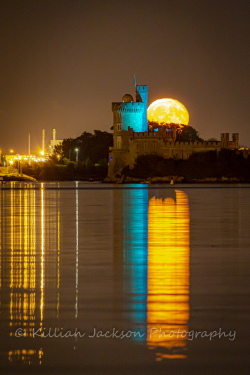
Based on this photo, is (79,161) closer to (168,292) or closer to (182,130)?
(182,130)

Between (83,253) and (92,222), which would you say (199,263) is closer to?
(83,253)

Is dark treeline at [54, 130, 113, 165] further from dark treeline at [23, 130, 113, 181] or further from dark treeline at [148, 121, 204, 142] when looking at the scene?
dark treeline at [148, 121, 204, 142]

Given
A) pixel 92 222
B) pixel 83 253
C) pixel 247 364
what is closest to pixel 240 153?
pixel 92 222

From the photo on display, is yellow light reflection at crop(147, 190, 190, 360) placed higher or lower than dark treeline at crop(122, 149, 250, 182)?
lower

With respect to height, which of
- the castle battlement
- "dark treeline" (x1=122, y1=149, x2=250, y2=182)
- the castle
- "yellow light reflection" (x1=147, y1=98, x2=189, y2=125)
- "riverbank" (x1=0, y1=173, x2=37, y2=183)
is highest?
the castle battlement

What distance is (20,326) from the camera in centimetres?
582

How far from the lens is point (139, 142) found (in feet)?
343

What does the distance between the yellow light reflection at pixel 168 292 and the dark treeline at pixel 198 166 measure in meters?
85.8

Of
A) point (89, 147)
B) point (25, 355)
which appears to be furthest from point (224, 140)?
point (25, 355)

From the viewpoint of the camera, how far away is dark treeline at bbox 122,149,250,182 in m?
101

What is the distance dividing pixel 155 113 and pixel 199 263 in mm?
112143

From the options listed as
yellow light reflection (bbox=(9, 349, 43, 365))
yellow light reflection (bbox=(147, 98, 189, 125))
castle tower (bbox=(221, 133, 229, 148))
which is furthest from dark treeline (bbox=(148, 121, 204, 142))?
yellow light reflection (bbox=(9, 349, 43, 365))

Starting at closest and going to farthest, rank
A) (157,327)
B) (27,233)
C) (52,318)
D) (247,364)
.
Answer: (247,364) → (157,327) → (52,318) → (27,233)

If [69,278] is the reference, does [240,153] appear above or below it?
above
